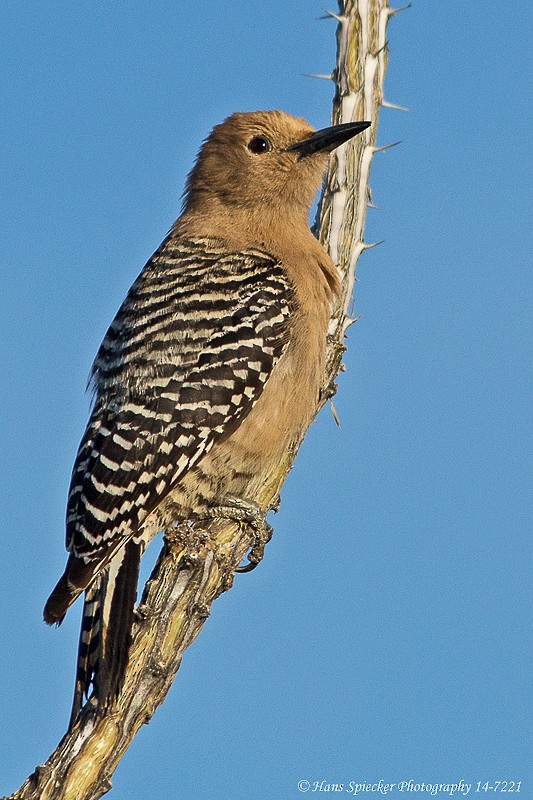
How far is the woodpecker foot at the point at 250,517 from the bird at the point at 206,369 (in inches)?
0.6

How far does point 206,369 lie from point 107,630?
6.11ft

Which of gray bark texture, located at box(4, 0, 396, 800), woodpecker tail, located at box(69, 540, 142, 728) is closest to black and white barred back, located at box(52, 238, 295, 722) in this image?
woodpecker tail, located at box(69, 540, 142, 728)

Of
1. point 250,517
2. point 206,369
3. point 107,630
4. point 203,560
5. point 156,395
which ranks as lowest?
point 107,630

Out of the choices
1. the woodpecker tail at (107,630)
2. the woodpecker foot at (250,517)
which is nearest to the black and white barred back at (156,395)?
the woodpecker tail at (107,630)

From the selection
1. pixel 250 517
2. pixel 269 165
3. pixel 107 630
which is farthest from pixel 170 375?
pixel 269 165

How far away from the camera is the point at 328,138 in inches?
316

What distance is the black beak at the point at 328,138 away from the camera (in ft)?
25.5

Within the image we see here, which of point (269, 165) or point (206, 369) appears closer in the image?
point (206, 369)

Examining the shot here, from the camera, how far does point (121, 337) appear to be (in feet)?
24.9

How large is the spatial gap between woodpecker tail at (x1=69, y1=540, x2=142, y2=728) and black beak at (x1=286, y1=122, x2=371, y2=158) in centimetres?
338

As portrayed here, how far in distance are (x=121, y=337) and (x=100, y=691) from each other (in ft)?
8.52

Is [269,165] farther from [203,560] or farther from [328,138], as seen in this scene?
[203,560]

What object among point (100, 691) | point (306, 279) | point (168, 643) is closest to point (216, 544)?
point (168, 643)

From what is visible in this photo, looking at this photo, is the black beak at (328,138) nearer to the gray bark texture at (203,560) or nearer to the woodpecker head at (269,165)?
the woodpecker head at (269,165)
